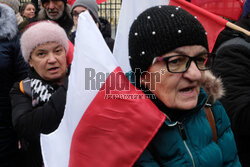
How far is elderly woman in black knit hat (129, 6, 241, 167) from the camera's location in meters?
1.28

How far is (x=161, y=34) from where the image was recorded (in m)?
1.29

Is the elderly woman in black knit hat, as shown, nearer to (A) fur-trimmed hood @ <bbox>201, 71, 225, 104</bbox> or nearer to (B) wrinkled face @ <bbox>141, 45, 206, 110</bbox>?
(B) wrinkled face @ <bbox>141, 45, 206, 110</bbox>

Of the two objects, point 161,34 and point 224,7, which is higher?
point 224,7

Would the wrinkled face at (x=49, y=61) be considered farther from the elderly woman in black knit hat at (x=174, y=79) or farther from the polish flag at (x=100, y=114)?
the elderly woman in black knit hat at (x=174, y=79)

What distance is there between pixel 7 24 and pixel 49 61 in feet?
2.64

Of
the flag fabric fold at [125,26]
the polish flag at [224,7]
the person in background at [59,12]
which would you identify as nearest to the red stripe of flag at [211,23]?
the polish flag at [224,7]

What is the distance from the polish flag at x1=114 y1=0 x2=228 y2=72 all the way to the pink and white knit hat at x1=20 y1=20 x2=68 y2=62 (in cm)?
50

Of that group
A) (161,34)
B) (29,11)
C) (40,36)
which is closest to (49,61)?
(40,36)

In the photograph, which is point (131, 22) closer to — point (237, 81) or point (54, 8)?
point (237, 81)

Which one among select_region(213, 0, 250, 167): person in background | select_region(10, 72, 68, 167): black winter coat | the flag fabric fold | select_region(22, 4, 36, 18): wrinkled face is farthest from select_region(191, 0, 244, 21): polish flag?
select_region(22, 4, 36, 18): wrinkled face

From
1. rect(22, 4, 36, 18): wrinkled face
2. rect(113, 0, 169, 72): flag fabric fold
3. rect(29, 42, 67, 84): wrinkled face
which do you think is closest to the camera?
rect(113, 0, 169, 72): flag fabric fold

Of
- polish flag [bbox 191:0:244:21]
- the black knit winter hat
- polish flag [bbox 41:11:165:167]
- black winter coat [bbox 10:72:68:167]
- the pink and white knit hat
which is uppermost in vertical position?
polish flag [bbox 191:0:244:21]

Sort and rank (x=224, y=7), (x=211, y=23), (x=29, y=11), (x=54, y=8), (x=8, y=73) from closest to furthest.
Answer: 1. (x=211, y=23)
2. (x=8, y=73)
3. (x=224, y=7)
4. (x=54, y=8)
5. (x=29, y=11)

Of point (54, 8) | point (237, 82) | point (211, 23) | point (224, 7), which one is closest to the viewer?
point (237, 82)
